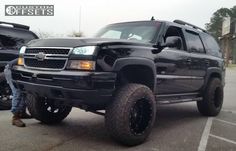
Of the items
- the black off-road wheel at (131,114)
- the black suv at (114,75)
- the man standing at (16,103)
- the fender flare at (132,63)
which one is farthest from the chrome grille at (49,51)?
the black off-road wheel at (131,114)

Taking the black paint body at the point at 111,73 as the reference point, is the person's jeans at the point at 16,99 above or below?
below

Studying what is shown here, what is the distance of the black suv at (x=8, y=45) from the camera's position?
28.8 feet

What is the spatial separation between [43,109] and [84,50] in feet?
6.40

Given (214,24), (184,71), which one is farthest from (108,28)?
(214,24)

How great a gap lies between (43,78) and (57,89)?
0.33 m

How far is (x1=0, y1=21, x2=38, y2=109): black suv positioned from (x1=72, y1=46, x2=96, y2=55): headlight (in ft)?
11.6

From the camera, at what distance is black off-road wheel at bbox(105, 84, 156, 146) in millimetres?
5668

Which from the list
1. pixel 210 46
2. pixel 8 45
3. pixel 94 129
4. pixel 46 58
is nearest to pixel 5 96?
pixel 8 45

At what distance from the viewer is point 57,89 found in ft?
18.2

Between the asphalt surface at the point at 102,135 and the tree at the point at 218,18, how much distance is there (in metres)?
97.4

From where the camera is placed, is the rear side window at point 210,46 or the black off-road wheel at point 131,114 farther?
the rear side window at point 210,46

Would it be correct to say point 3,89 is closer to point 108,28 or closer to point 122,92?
point 108,28

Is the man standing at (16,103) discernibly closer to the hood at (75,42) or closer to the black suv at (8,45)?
the hood at (75,42)

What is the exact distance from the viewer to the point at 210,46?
927cm
